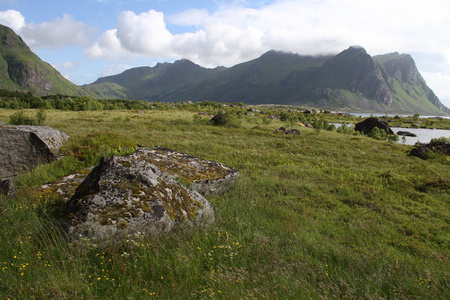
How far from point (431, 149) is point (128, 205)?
2749 centimetres

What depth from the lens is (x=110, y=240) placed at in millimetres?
4777

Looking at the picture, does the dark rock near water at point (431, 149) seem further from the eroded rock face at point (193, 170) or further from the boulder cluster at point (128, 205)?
the boulder cluster at point (128, 205)

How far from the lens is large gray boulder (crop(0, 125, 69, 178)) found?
389 inches

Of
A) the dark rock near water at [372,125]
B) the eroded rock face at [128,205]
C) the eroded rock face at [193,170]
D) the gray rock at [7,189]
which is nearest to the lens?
the eroded rock face at [128,205]

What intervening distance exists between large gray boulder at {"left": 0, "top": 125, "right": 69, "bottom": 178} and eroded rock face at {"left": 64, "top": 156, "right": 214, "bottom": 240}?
Result: 20.2 feet

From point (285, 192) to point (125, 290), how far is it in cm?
850

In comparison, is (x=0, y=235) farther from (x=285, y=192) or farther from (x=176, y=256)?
(x=285, y=192)

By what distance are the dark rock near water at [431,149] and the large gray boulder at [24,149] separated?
2683cm

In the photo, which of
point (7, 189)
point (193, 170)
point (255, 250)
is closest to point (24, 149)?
point (7, 189)

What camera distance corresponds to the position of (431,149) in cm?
2308

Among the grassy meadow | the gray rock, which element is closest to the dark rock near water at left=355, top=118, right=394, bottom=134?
the grassy meadow

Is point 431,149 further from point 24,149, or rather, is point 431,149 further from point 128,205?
point 24,149

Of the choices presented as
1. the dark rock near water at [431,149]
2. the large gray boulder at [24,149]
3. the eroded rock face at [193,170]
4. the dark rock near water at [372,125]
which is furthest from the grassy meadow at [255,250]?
the dark rock near water at [372,125]

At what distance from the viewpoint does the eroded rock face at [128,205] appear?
4910 mm
